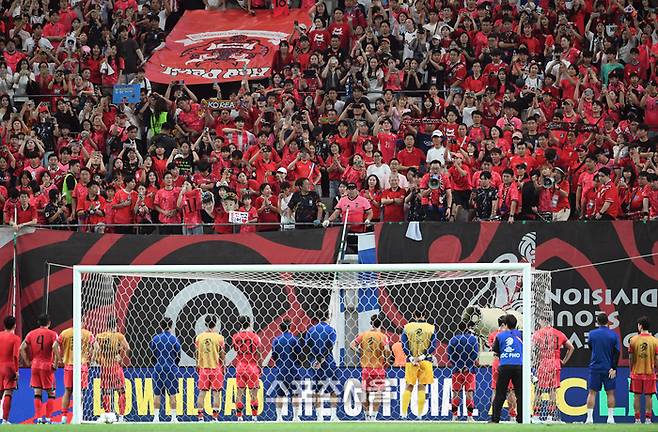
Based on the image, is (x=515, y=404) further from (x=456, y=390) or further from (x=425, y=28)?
(x=425, y=28)

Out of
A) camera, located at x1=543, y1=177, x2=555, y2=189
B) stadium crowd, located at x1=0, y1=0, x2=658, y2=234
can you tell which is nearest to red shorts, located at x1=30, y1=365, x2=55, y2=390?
stadium crowd, located at x1=0, y1=0, x2=658, y2=234

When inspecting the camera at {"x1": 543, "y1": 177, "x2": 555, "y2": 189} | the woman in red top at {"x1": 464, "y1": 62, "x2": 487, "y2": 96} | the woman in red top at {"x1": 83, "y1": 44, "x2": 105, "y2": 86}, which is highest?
the woman in red top at {"x1": 83, "y1": 44, "x2": 105, "y2": 86}

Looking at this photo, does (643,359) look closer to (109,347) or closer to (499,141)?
(499,141)

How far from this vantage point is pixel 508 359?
15594 millimetres

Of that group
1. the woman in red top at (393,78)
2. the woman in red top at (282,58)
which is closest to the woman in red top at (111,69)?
the woman in red top at (282,58)

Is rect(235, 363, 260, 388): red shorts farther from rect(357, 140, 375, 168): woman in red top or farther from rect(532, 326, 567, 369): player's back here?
rect(357, 140, 375, 168): woman in red top

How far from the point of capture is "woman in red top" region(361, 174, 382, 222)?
19.6 meters

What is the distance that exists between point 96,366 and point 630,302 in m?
7.74

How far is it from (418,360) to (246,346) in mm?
2393

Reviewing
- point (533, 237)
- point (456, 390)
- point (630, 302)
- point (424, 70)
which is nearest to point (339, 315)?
point (456, 390)

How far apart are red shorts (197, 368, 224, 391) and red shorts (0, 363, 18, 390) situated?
100 inches

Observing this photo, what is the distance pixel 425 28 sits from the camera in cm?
2375

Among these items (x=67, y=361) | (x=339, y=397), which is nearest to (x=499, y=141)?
(x=339, y=397)

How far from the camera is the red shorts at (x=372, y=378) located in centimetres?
1747
